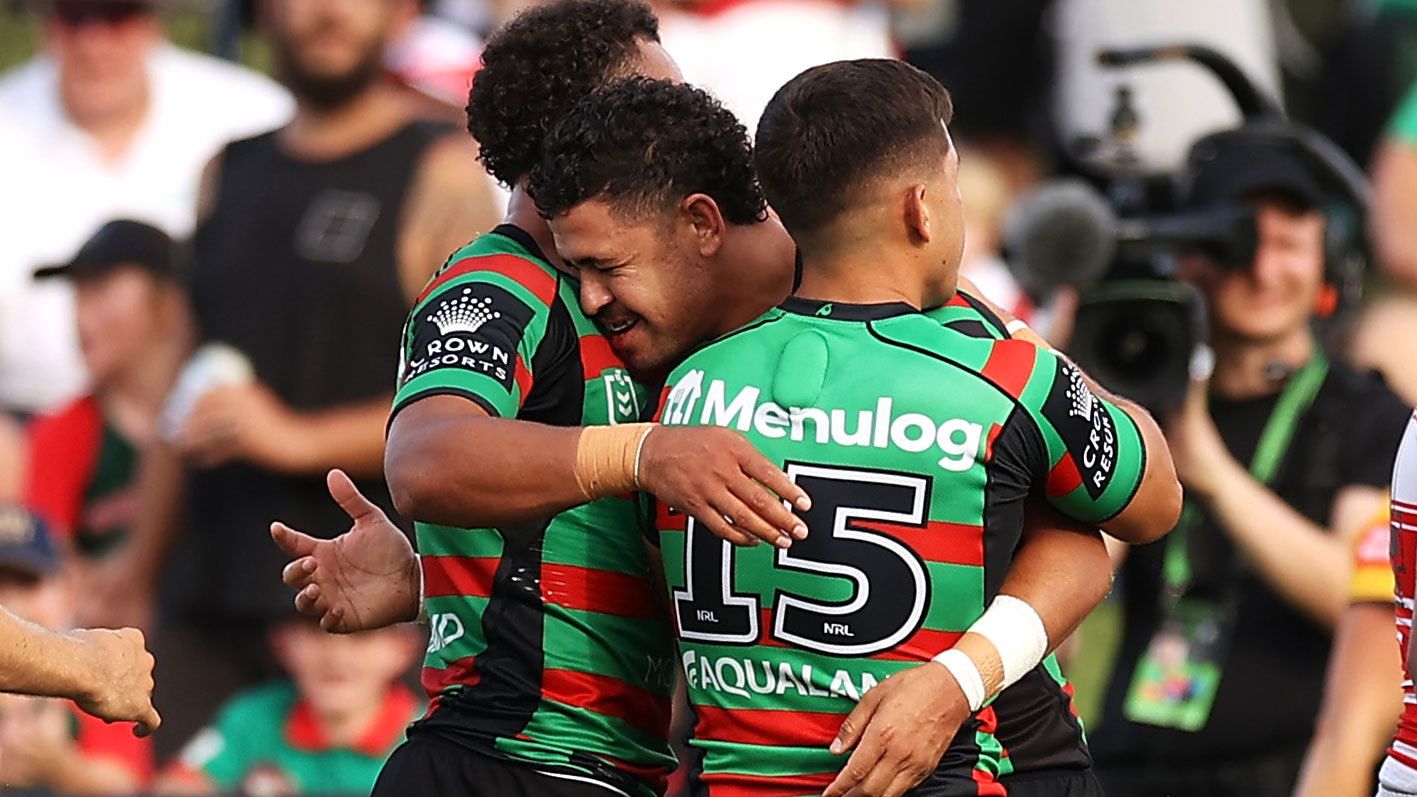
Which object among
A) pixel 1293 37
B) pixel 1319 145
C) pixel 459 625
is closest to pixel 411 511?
pixel 459 625

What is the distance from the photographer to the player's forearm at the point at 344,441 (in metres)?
6.86

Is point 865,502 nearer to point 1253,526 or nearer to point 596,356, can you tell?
point 596,356

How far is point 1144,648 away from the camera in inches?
234

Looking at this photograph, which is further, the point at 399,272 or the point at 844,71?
the point at 399,272

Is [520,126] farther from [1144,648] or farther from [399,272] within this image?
[399,272]

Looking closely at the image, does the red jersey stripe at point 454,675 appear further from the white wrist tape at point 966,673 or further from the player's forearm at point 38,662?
the white wrist tape at point 966,673

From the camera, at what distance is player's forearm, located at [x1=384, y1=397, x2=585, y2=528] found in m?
3.40

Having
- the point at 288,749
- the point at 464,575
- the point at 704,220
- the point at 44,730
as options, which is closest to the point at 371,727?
the point at 288,749

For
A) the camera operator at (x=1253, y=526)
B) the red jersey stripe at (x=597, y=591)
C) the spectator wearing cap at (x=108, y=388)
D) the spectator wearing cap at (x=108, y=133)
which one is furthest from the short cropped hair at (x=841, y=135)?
the spectator wearing cap at (x=108, y=133)

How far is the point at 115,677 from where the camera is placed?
3.63 metres

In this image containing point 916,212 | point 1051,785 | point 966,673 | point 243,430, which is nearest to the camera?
point 966,673

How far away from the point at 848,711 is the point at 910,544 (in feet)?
0.79

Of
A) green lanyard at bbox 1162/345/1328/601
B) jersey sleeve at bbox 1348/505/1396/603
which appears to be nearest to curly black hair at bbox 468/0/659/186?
jersey sleeve at bbox 1348/505/1396/603

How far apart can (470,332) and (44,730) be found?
3.93m
